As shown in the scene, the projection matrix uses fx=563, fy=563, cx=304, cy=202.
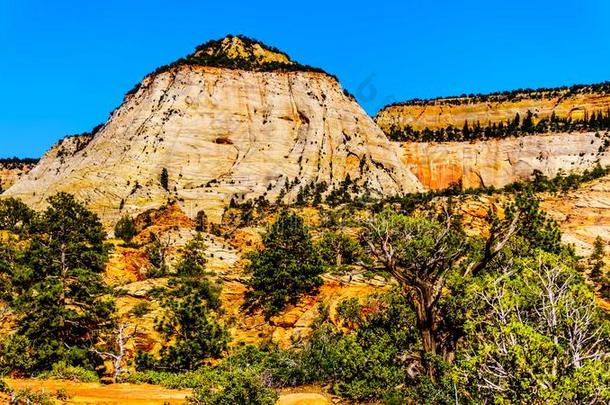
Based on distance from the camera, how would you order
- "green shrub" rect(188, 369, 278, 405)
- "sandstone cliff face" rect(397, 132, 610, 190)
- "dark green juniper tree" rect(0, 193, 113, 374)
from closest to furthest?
Result: 1. "green shrub" rect(188, 369, 278, 405)
2. "dark green juniper tree" rect(0, 193, 113, 374)
3. "sandstone cliff face" rect(397, 132, 610, 190)

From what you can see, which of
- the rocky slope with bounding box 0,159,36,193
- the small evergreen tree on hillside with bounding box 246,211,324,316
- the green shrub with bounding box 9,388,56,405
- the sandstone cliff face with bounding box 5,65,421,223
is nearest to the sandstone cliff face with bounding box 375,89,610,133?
the sandstone cliff face with bounding box 5,65,421,223

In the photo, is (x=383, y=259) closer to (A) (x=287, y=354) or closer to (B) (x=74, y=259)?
(A) (x=287, y=354)

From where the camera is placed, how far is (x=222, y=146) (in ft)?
320

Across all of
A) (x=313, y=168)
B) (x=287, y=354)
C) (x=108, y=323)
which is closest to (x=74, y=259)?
(x=108, y=323)

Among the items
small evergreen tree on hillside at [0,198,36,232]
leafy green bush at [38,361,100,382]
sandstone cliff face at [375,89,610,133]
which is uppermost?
sandstone cliff face at [375,89,610,133]

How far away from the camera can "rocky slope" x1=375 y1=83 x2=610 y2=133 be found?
124375 millimetres

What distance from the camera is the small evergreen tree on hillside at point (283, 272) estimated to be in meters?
37.3

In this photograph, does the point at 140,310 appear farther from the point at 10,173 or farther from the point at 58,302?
the point at 10,173

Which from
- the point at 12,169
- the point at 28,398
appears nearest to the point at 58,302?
the point at 28,398

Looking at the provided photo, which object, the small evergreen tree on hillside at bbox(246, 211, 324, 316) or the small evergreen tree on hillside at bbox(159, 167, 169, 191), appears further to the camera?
the small evergreen tree on hillside at bbox(159, 167, 169, 191)

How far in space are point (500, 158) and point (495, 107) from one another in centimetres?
2217

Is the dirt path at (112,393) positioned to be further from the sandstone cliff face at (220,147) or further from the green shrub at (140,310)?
the sandstone cliff face at (220,147)

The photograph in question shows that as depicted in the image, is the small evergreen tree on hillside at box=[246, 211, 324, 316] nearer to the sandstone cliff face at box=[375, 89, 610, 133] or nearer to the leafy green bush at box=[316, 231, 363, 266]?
the leafy green bush at box=[316, 231, 363, 266]

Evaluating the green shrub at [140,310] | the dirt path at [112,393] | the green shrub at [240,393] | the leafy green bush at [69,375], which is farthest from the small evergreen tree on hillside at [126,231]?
the green shrub at [240,393]
